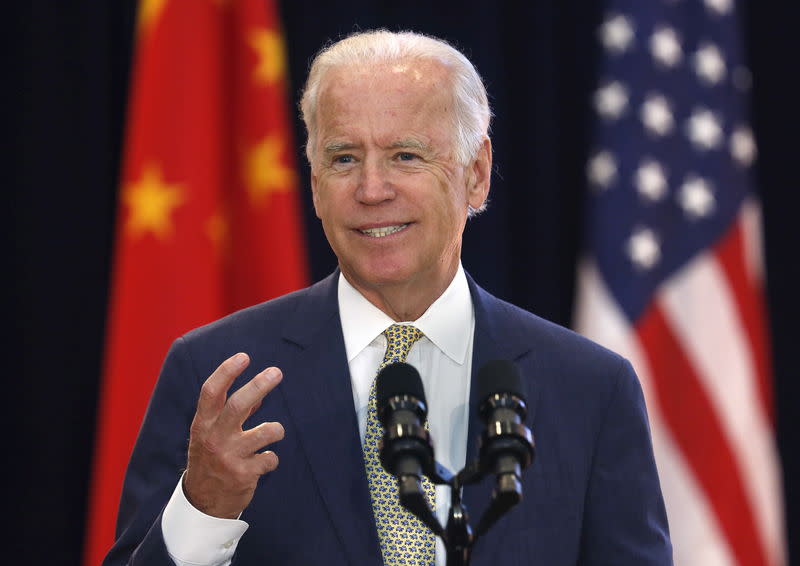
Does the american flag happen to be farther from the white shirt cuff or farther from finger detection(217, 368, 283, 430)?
finger detection(217, 368, 283, 430)

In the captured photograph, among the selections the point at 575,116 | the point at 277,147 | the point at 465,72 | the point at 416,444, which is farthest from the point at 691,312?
the point at 416,444

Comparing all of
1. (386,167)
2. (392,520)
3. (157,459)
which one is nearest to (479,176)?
(386,167)

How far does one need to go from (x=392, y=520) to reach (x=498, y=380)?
522 millimetres

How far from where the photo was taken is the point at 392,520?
1747mm

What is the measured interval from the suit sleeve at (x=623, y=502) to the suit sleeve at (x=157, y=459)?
69 cm

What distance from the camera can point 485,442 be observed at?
126 cm

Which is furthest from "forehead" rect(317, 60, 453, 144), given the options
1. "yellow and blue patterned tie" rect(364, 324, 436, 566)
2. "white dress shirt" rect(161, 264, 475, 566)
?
"yellow and blue patterned tie" rect(364, 324, 436, 566)

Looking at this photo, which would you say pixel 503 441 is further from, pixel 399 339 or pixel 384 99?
pixel 384 99

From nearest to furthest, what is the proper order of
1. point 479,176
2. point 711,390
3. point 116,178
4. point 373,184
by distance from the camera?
point 373,184 → point 479,176 → point 711,390 → point 116,178

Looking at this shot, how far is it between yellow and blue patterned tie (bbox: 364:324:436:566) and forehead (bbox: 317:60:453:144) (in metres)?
0.44

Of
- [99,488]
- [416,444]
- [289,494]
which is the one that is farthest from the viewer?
[99,488]

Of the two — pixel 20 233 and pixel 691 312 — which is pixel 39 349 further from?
pixel 691 312

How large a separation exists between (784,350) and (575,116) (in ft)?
3.62

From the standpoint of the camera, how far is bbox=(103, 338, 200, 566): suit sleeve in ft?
5.57
